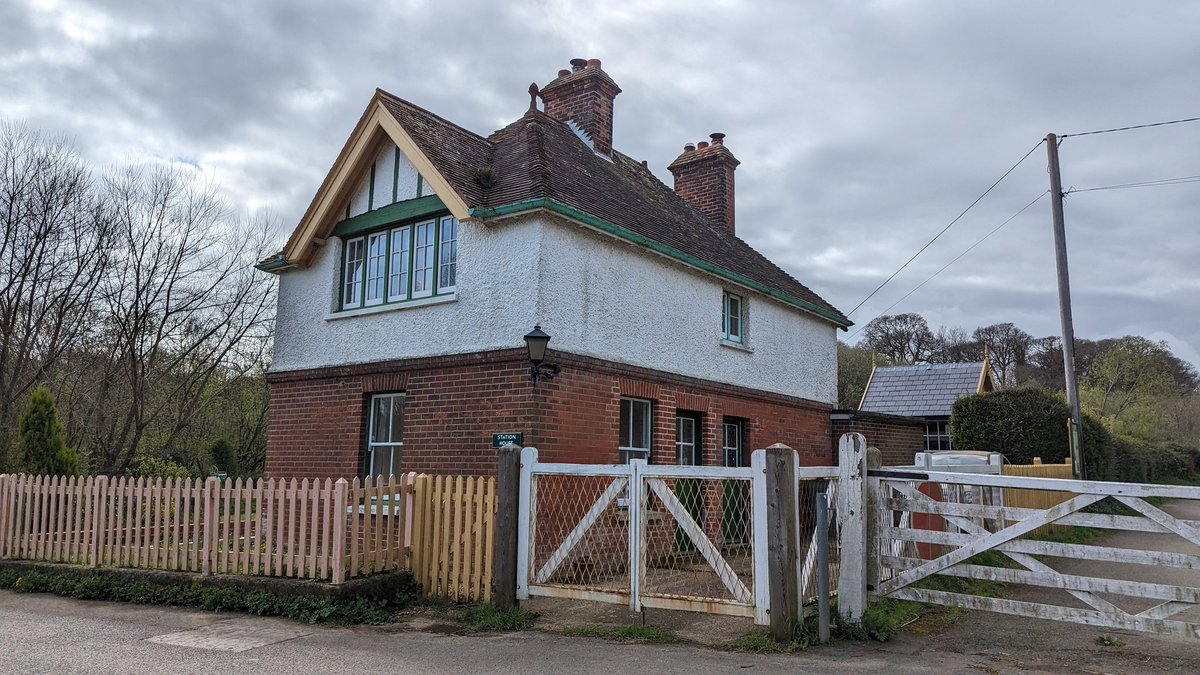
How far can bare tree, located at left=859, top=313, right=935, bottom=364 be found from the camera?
185 feet

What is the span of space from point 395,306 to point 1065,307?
1351 cm

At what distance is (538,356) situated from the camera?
9.50m

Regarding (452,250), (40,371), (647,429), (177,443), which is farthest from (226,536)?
(177,443)

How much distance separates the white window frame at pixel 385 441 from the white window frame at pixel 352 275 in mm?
1527

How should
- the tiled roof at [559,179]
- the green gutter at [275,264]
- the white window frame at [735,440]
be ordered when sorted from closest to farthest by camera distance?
the tiled roof at [559,179] < the green gutter at [275,264] < the white window frame at [735,440]

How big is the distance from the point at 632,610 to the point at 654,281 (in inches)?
224

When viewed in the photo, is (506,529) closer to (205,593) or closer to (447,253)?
(205,593)

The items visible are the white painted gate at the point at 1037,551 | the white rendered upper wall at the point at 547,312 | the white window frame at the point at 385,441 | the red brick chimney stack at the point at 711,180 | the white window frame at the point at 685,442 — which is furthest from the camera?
the red brick chimney stack at the point at 711,180

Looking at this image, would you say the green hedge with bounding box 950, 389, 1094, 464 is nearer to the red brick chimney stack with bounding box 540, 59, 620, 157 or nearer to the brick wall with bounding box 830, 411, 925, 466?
the brick wall with bounding box 830, 411, 925, 466

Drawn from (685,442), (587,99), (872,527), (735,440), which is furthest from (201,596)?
(587,99)

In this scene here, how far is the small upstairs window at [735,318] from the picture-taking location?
13750 millimetres

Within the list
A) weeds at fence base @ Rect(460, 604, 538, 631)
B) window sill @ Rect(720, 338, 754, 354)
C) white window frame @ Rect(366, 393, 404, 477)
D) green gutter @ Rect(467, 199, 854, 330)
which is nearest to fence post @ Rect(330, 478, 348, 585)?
weeds at fence base @ Rect(460, 604, 538, 631)

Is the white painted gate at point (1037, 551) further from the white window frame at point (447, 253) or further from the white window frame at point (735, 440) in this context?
the white window frame at point (447, 253)

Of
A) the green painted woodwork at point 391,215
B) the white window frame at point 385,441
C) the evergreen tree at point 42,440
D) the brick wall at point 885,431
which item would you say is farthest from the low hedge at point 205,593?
the brick wall at point 885,431
